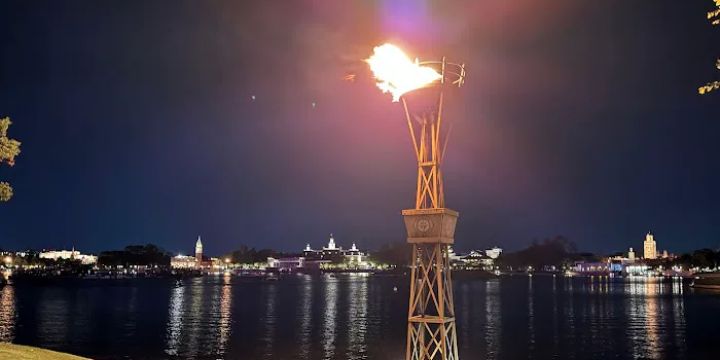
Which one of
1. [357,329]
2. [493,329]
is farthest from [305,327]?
[493,329]

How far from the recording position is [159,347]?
188 ft

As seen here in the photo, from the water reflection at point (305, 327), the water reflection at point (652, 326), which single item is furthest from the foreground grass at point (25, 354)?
the water reflection at point (652, 326)

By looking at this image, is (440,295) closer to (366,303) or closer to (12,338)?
(12,338)

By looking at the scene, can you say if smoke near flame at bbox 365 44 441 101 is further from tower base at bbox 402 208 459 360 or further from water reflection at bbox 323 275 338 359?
water reflection at bbox 323 275 338 359

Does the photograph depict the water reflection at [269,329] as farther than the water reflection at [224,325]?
No

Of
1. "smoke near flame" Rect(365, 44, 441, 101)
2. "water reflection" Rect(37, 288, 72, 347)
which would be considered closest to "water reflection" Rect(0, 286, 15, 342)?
"water reflection" Rect(37, 288, 72, 347)

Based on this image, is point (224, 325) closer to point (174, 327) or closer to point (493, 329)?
point (174, 327)

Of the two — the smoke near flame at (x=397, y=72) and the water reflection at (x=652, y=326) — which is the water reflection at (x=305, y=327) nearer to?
the water reflection at (x=652, y=326)

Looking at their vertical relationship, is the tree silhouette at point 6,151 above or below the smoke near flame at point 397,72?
below

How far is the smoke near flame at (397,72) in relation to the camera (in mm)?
21938

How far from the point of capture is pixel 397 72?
73.4 ft

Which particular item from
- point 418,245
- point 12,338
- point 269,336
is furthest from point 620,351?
point 12,338

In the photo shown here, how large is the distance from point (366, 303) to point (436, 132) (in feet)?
313

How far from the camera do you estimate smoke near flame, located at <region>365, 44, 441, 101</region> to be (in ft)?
72.0
